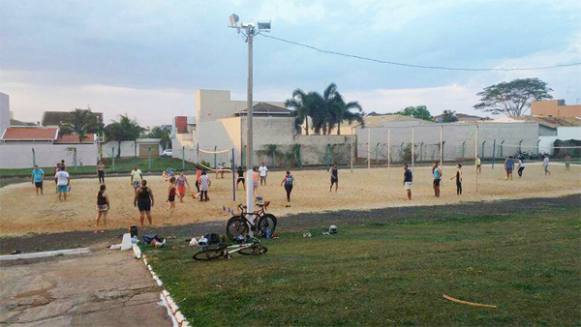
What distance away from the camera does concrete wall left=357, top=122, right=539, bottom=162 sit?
5209 centimetres

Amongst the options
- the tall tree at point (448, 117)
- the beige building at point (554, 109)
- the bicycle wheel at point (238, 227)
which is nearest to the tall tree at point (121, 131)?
the tall tree at point (448, 117)

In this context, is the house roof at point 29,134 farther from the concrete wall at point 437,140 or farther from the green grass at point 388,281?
the green grass at point 388,281

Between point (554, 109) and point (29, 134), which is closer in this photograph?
point (29, 134)

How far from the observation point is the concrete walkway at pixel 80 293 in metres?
7.28

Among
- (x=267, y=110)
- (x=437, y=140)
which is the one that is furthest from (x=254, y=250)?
(x=267, y=110)

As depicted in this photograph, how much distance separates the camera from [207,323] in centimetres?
633

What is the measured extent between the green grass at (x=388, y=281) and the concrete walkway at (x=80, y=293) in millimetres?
492

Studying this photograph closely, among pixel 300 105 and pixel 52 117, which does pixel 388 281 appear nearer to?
pixel 300 105

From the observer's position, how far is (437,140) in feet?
176

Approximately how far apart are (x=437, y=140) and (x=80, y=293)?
49.1 meters

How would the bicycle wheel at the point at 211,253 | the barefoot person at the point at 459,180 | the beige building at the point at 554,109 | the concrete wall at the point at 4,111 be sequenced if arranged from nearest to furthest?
the bicycle wheel at the point at 211,253 < the barefoot person at the point at 459,180 < the concrete wall at the point at 4,111 < the beige building at the point at 554,109

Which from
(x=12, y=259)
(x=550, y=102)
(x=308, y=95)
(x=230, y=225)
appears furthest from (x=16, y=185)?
(x=550, y=102)

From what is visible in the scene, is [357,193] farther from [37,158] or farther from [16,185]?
[37,158]

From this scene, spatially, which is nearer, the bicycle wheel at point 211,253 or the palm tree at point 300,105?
the bicycle wheel at point 211,253
